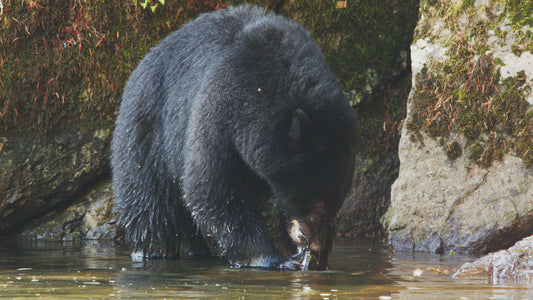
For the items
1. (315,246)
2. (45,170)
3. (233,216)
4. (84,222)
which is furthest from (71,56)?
(315,246)

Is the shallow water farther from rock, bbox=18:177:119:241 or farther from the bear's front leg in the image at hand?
rock, bbox=18:177:119:241

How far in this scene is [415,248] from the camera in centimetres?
641

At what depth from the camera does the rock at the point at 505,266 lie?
4.50 meters

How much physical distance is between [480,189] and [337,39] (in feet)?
7.65

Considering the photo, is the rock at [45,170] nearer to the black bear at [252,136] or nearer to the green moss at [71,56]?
the green moss at [71,56]

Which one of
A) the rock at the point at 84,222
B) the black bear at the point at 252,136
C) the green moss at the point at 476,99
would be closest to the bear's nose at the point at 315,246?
the black bear at the point at 252,136

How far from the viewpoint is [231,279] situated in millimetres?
4504

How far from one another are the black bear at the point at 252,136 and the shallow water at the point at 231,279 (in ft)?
1.13

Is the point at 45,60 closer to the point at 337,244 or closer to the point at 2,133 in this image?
the point at 2,133

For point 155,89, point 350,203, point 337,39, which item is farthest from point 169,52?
point 350,203

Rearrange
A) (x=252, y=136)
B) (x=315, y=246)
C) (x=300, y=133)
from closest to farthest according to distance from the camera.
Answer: (x=300, y=133) < (x=252, y=136) < (x=315, y=246)

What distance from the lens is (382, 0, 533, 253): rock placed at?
6070 millimetres

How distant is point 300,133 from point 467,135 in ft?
6.92

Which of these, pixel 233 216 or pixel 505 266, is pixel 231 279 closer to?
pixel 233 216
